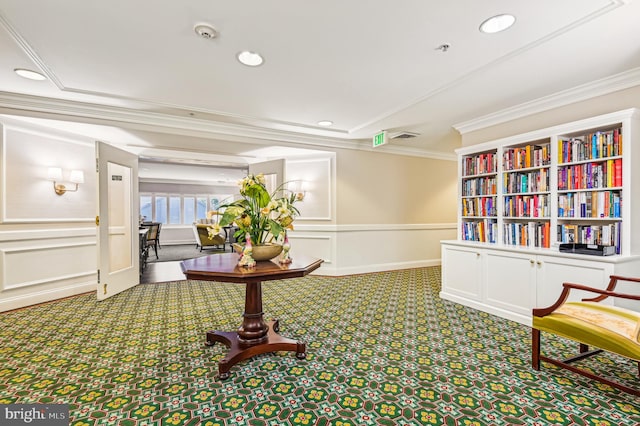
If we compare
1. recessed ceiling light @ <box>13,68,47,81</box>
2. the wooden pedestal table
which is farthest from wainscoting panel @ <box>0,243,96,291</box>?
the wooden pedestal table

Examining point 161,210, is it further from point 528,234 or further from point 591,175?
point 591,175

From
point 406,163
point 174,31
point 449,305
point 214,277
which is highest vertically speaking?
point 174,31

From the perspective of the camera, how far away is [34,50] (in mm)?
2490

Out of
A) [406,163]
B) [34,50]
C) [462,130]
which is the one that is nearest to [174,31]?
[34,50]

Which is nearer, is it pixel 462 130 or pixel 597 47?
pixel 597 47

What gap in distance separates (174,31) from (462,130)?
389 cm

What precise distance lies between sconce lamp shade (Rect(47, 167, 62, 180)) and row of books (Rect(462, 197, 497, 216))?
18.2 ft

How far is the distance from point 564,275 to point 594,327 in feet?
3.63

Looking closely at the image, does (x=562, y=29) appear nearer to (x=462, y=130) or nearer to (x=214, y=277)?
(x=462, y=130)

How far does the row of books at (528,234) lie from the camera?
3.23 metres

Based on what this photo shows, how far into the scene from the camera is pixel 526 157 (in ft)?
11.3

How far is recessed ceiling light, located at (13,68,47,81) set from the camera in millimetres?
2812

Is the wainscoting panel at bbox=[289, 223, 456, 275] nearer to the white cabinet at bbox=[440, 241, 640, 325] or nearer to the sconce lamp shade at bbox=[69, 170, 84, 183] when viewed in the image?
the white cabinet at bbox=[440, 241, 640, 325]

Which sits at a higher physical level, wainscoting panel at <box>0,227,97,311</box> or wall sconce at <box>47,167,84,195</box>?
wall sconce at <box>47,167,84,195</box>
